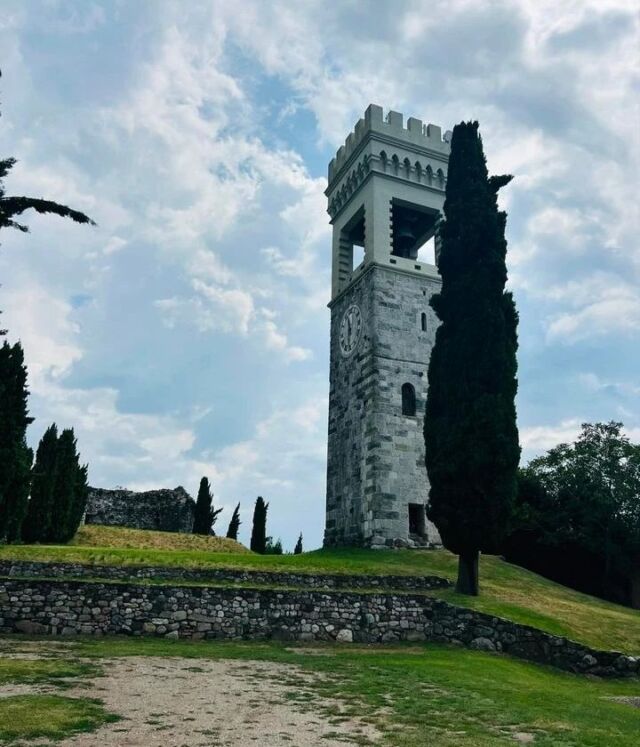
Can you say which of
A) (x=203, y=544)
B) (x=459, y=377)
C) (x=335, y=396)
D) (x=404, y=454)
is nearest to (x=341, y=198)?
(x=335, y=396)

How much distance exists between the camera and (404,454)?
3216cm

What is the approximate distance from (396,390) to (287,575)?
14.1 meters

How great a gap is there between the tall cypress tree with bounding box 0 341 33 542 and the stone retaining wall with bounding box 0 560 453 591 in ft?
19.3

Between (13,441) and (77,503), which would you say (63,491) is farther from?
(13,441)

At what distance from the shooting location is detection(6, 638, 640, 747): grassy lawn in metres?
8.86

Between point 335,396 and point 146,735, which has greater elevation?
point 335,396

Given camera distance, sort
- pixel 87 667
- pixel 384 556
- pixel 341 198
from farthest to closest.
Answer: pixel 341 198, pixel 384 556, pixel 87 667

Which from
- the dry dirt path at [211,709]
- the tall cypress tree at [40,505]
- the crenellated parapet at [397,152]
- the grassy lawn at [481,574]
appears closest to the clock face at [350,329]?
the crenellated parapet at [397,152]

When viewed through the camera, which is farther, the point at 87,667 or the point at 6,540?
the point at 6,540

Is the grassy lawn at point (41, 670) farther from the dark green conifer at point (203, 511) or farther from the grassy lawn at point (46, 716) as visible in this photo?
the dark green conifer at point (203, 511)

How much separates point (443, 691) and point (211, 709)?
4.54 meters

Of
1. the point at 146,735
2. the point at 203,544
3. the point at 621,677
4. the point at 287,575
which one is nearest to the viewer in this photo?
the point at 146,735

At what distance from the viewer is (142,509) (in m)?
42.6

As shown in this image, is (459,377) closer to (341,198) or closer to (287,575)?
(287,575)
